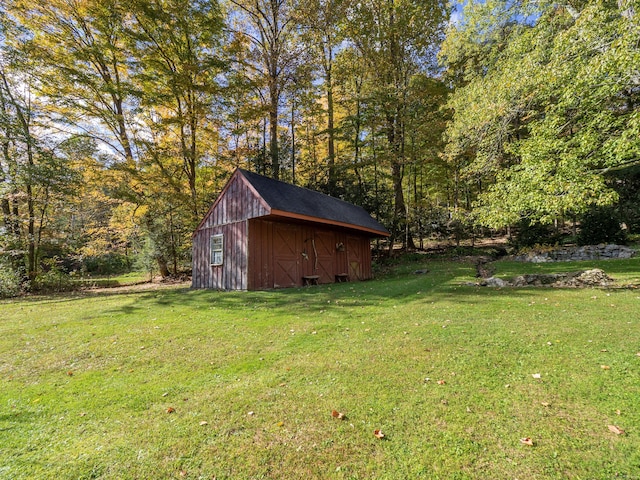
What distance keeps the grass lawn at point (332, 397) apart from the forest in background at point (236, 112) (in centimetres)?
510

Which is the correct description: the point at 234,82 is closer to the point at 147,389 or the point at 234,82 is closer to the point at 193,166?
the point at 193,166

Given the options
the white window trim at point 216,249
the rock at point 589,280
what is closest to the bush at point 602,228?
the rock at point 589,280

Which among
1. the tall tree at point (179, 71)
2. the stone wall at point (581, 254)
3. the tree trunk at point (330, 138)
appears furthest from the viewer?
the tree trunk at point (330, 138)

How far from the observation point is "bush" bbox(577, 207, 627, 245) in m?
14.5

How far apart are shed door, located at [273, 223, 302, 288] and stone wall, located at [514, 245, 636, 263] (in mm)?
11350

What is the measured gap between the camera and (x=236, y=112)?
16.8 m

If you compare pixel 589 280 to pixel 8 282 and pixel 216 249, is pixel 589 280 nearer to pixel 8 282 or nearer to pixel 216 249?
pixel 216 249

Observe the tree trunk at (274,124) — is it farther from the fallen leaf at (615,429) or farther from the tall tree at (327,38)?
the fallen leaf at (615,429)

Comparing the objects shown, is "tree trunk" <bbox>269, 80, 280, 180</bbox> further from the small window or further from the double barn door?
the small window

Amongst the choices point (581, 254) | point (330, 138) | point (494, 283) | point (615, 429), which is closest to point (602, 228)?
point (581, 254)

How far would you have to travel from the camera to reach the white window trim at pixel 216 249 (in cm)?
1132

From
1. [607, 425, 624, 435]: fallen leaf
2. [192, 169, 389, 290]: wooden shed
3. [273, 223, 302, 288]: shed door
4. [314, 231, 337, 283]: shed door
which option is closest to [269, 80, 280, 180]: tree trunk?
[192, 169, 389, 290]: wooden shed

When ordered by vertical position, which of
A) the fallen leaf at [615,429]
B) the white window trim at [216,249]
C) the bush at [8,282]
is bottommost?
the fallen leaf at [615,429]

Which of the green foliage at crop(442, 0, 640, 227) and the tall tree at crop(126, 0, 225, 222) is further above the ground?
the tall tree at crop(126, 0, 225, 222)
